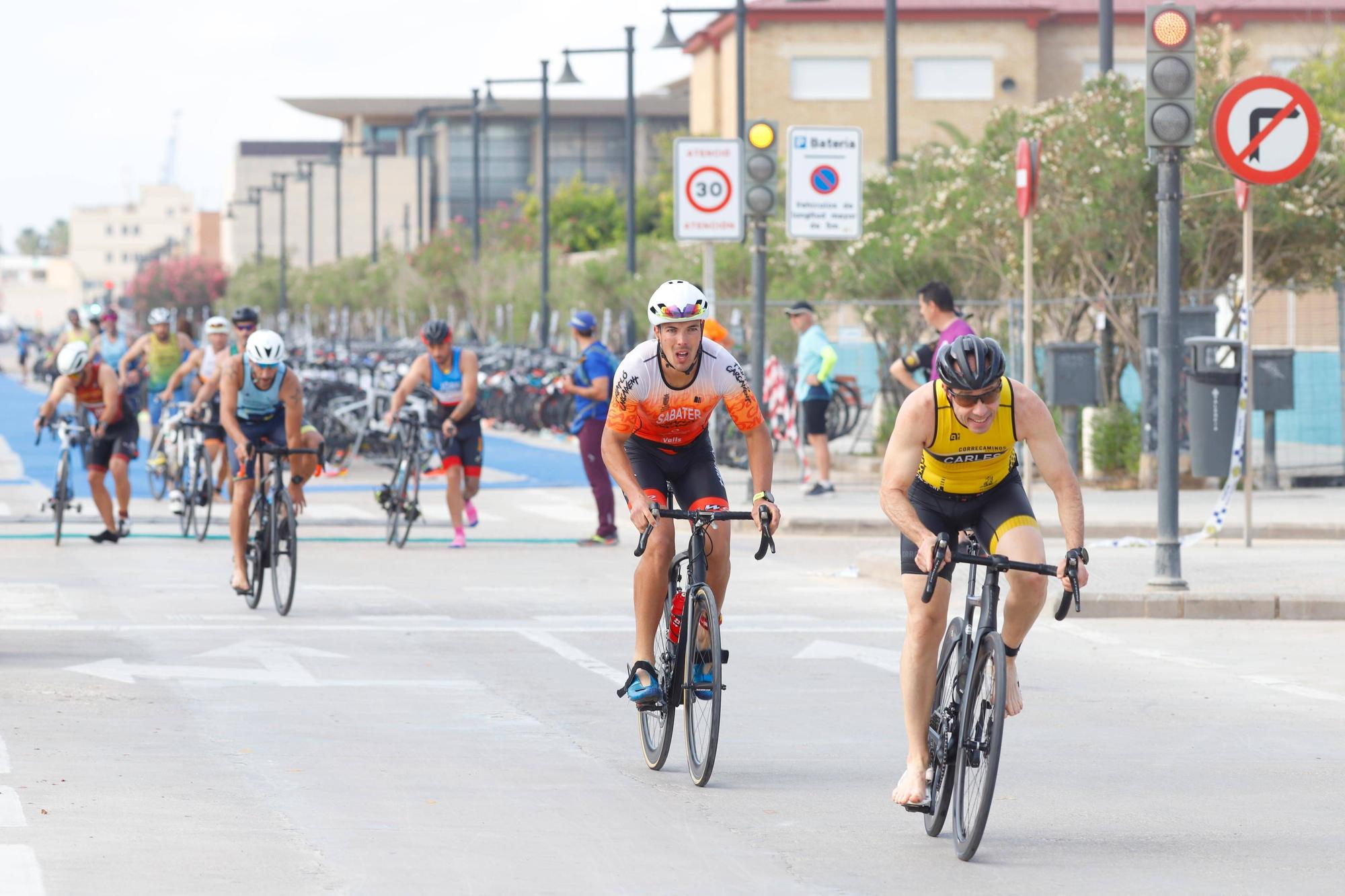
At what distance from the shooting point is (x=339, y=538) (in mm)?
18844

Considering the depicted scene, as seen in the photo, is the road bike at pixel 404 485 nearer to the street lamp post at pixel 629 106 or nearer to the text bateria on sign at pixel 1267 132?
the text bateria on sign at pixel 1267 132

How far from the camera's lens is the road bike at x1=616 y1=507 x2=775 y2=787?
8.18 metres

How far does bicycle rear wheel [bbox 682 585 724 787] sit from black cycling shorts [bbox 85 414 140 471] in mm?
10264

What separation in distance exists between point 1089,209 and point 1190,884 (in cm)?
1694

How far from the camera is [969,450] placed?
7.25 metres

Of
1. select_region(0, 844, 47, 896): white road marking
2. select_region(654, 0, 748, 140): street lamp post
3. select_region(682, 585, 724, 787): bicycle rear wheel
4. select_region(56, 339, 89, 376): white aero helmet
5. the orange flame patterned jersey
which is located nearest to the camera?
select_region(0, 844, 47, 896): white road marking

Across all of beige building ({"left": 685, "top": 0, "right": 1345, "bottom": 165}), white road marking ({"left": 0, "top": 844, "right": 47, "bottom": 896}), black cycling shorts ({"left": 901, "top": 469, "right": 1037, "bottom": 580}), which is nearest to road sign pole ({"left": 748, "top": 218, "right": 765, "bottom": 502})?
black cycling shorts ({"left": 901, "top": 469, "right": 1037, "bottom": 580})

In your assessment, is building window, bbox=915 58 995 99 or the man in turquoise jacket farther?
building window, bbox=915 58 995 99

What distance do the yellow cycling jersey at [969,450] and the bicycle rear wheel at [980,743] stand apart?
0.63 metres

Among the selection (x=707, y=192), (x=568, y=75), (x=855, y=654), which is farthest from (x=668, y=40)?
(x=855, y=654)

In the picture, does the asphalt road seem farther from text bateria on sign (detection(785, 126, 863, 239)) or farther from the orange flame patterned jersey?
text bateria on sign (detection(785, 126, 863, 239))

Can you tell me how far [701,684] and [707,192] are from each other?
546 inches

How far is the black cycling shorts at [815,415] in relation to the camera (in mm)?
21922

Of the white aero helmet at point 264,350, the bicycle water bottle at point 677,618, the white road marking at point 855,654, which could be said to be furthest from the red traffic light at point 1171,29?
the bicycle water bottle at point 677,618
